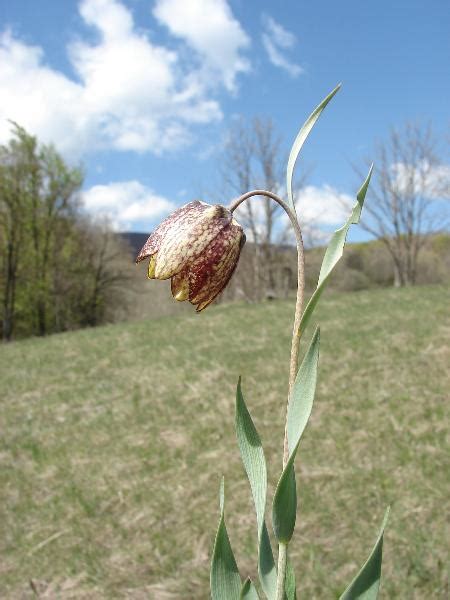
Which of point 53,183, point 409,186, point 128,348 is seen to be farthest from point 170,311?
point 128,348

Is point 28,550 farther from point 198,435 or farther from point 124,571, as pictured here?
point 198,435

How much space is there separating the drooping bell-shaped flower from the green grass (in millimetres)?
1971

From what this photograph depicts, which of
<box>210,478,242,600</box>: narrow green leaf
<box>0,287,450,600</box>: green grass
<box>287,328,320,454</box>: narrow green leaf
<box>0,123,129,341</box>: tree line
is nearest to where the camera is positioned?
<box>287,328,320,454</box>: narrow green leaf

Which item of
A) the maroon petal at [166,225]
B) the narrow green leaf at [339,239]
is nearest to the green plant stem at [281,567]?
the narrow green leaf at [339,239]

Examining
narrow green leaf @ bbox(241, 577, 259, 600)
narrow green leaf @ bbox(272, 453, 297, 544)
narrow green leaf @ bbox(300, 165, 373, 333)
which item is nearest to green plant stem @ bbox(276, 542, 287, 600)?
narrow green leaf @ bbox(272, 453, 297, 544)

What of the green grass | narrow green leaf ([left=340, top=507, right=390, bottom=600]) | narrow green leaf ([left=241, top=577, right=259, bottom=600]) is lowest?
the green grass

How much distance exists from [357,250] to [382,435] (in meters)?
21.0

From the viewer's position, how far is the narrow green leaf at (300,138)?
2.45 ft

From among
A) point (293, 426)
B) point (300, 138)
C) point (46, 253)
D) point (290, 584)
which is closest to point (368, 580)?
point (290, 584)

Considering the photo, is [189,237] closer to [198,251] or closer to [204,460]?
[198,251]

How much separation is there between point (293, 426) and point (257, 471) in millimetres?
100

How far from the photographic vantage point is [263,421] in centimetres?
443

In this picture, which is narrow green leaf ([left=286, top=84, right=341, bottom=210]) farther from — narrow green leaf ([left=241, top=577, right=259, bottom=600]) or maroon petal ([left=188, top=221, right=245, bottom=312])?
narrow green leaf ([left=241, top=577, right=259, bottom=600])

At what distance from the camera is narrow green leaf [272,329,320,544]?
712mm
